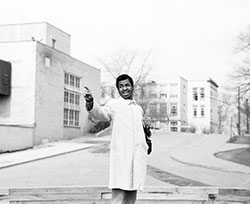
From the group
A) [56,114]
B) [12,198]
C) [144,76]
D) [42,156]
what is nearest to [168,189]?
[12,198]

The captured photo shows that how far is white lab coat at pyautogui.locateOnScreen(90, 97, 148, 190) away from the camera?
179 inches

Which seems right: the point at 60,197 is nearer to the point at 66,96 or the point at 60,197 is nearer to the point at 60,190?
the point at 60,190

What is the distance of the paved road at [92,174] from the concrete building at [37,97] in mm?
6338

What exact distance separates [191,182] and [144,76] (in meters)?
33.2

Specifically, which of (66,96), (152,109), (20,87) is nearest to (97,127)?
(66,96)

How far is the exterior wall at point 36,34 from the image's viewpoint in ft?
114

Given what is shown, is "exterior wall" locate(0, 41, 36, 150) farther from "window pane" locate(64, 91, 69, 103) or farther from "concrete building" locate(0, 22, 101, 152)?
"window pane" locate(64, 91, 69, 103)

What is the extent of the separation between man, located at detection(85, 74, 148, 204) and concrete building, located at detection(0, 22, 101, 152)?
59.0 ft

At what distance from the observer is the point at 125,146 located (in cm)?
458

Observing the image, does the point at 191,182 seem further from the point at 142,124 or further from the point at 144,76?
the point at 144,76

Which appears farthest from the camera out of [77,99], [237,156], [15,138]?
[77,99]

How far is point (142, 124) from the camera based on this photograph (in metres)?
4.80

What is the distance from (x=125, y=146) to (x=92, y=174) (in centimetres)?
911

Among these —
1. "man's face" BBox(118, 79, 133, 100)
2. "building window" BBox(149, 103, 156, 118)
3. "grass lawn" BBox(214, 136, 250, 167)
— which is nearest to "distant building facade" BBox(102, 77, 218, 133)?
"building window" BBox(149, 103, 156, 118)
